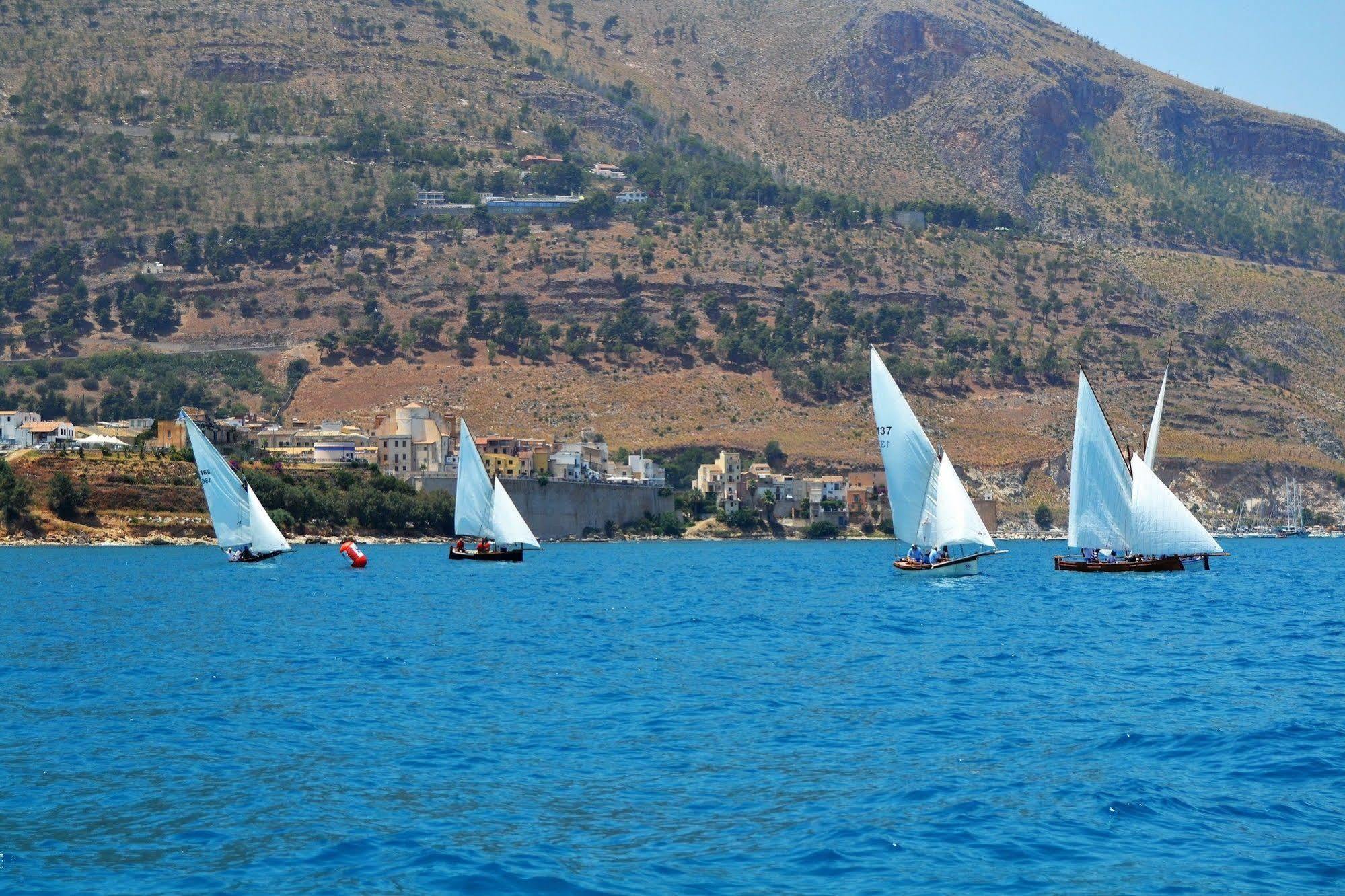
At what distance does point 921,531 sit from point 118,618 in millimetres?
27167

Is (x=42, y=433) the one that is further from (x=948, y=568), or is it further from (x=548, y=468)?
(x=948, y=568)

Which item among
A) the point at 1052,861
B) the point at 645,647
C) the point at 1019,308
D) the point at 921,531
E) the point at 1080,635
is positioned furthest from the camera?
the point at 1019,308

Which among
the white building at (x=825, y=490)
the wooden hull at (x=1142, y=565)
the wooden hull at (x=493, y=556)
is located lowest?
the wooden hull at (x=493, y=556)

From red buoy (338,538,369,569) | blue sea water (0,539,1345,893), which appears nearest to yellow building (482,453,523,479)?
red buoy (338,538,369,569)

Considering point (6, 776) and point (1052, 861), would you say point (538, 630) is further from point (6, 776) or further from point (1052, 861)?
point (1052, 861)

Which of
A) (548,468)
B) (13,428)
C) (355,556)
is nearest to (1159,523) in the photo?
(355,556)

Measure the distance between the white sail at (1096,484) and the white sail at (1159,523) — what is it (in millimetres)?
409

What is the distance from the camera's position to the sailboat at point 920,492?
185 feet

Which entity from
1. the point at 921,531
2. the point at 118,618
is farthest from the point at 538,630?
the point at 921,531

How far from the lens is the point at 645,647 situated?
39594 mm

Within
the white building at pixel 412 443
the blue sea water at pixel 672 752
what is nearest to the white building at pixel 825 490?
the white building at pixel 412 443

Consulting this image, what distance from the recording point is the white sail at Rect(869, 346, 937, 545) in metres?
56.3

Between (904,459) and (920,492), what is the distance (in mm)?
2015

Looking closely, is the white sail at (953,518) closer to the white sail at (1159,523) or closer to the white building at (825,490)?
the white sail at (1159,523)
